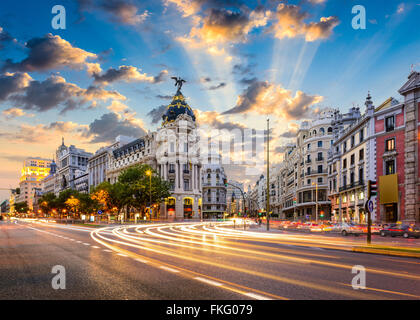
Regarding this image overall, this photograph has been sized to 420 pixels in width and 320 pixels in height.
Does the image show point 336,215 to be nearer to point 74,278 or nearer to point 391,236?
point 391,236

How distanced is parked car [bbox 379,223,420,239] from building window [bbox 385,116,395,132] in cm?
1730

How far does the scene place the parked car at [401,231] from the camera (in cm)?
3235

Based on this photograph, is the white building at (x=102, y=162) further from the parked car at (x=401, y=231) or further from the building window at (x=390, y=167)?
the parked car at (x=401, y=231)

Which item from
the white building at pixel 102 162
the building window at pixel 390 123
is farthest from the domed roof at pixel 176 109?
the building window at pixel 390 123

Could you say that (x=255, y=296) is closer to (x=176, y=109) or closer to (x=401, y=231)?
(x=401, y=231)

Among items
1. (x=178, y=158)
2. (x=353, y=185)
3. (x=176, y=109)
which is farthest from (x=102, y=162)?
(x=353, y=185)

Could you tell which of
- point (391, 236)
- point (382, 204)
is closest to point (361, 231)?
point (391, 236)

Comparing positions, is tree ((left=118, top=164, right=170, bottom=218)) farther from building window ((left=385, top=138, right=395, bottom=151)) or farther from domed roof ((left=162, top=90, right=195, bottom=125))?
building window ((left=385, top=138, right=395, bottom=151))

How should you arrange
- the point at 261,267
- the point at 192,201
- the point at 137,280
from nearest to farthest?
the point at 137,280 → the point at 261,267 → the point at 192,201

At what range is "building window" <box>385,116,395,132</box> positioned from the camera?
153ft

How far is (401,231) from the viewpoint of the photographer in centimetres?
3338

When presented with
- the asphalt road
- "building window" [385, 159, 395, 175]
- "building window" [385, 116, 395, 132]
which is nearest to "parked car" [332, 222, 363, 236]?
"building window" [385, 159, 395, 175]

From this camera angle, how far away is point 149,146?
367 ft

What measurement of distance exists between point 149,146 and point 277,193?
5784 cm
